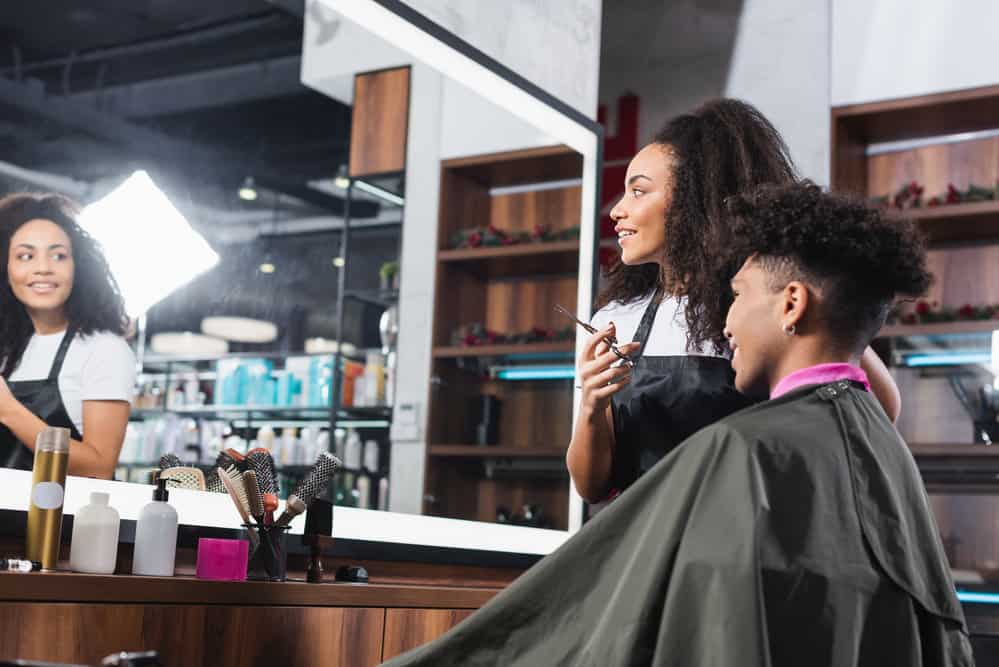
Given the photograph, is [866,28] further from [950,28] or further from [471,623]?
[471,623]

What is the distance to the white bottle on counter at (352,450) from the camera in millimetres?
4469

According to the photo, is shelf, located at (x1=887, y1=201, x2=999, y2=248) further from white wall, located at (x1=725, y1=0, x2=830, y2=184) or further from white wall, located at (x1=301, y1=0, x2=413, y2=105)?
white wall, located at (x1=301, y1=0, x2=413, y2=105)

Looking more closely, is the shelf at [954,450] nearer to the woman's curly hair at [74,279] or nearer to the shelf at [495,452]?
the shelf at [495,452]

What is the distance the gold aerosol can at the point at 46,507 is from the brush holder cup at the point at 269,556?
1.24ft

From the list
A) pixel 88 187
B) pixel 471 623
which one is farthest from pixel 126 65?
pixel 471 623

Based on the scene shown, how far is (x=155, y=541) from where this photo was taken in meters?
1.95

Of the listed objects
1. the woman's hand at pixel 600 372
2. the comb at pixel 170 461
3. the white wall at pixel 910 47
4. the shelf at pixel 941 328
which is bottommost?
the comb at pixel 170 461

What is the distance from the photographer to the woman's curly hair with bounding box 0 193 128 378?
7.63 feet

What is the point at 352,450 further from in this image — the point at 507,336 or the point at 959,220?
the point at 959,220

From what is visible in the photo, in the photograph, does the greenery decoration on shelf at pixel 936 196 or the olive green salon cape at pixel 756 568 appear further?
the greenery decoration on shelf at pixel 936 196

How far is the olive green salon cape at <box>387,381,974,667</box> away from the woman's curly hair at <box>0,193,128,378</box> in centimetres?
124

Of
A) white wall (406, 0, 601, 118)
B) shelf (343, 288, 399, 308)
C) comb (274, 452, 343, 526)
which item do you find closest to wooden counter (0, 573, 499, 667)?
comb (274, 452, 343, 526)

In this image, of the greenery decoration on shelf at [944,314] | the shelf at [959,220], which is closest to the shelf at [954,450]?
the greenery decoration on shelf at [944,314]

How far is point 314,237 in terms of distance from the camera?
15.9ft
